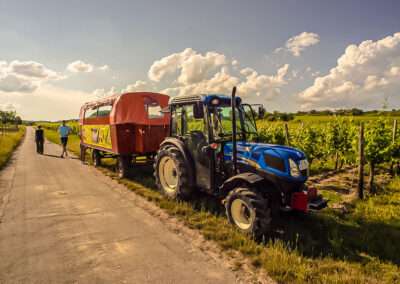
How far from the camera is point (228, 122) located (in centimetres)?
530

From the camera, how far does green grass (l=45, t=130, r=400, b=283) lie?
11.0ft

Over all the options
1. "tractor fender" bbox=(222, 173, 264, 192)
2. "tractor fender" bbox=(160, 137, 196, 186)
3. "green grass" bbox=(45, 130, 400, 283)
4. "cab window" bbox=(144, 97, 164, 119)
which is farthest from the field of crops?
"tractor fender" bbox=(160, 137, 196, 186)

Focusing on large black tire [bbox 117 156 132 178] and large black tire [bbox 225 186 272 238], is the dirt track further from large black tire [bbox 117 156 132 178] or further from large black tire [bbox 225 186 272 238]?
large black tire [bbox 117 156 132 178]

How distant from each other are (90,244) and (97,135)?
22.5 feet

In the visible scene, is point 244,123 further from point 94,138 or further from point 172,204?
point 94,138

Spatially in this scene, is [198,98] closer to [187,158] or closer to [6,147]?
[187,158]

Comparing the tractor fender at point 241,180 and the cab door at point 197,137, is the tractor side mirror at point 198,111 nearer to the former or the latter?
the cab door at point 197,137

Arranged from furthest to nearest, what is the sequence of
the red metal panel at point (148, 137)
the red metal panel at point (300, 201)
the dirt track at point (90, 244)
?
the red metal panel at point (148, 137), the red metal panel at point (300, 201), the dirt track at point (90, 244)

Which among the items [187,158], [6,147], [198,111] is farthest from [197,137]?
[6,147]

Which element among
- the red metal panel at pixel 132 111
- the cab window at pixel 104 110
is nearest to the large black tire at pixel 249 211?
the red metal panel at pixel 132 111

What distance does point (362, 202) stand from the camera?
255 inches

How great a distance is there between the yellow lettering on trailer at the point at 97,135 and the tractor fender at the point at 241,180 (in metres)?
5.61

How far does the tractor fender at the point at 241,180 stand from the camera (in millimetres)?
4246

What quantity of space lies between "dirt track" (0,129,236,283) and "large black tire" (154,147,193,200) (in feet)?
2.85
